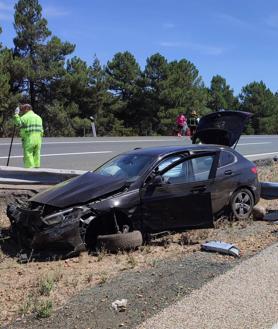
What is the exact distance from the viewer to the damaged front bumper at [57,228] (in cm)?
720

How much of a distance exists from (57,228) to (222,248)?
83.8 inches

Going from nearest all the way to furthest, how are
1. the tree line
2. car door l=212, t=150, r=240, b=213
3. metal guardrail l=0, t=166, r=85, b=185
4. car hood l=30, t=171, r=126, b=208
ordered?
car hood l=30, t=171, r=126, b=208, car door l=212, t=150, r=240, b=213, metal guardrail l=0, t=166, r=85, b=185, the tree line

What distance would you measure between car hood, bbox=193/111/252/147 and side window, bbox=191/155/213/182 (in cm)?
215

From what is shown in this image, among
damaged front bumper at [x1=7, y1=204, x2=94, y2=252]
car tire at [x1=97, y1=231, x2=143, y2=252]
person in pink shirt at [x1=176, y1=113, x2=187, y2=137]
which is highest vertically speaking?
person in pink shirt at [x1=176, y1=113, x2=187, y2=137]

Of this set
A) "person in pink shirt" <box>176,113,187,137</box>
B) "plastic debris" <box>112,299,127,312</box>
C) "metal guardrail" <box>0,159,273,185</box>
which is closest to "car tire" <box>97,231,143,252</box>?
"plastic debris" <box>112,299,127,312</box>

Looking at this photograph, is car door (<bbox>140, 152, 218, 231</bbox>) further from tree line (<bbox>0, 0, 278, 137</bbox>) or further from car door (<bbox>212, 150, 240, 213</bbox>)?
tree line (<bbox>0, 0, 278, 137</bbox>)

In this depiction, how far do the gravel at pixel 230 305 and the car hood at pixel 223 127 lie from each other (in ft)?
16.6

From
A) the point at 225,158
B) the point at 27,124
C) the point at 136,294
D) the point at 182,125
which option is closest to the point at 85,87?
the point at 182,125

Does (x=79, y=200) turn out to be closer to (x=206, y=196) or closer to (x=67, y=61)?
Answer: (x=206, y=196)

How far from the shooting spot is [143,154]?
28.7ft

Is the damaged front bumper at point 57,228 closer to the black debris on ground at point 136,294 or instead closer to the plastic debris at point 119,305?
the black debris on ground at point 136,294

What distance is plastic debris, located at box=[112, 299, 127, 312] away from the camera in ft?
17.1

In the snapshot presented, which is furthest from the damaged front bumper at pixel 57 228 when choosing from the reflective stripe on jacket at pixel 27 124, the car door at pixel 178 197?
the reflective stripe on jacket at pixel 27 124

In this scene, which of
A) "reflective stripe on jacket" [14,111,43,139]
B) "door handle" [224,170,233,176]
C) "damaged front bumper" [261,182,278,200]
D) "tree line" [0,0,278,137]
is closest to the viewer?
"door handle" [224,170,233,176]
